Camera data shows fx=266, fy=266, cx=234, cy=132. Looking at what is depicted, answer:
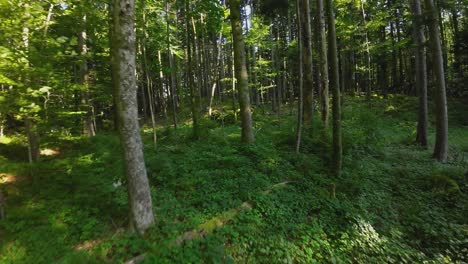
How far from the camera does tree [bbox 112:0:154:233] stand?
4.27m

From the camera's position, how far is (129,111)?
435cm

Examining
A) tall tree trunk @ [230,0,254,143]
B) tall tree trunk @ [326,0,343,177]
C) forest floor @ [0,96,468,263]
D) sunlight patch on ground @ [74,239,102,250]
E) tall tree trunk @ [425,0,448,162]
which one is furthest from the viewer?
tall tree trunk @ [425,0,448,162]

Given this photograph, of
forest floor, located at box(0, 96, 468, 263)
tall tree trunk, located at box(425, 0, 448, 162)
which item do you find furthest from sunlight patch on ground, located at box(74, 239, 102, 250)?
tall tree trunk, located at box(425, 0, 448, 162)

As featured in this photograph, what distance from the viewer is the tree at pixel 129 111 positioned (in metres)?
4.27

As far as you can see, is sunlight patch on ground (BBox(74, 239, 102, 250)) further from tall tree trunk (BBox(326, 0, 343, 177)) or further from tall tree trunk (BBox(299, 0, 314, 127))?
tall tree trunk (BBox(299, 0, 314, 127))

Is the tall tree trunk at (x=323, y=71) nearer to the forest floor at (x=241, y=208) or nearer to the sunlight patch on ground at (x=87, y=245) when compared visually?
the forest floor at (x=241, y=208)

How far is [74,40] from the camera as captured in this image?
221 inches

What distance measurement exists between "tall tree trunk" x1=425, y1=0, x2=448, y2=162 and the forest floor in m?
0.82

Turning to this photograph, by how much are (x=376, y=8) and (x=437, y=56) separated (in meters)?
17.1

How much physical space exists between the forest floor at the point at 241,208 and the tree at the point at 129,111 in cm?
39

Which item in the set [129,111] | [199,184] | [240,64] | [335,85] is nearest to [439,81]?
[335,85]

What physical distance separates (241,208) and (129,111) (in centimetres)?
289

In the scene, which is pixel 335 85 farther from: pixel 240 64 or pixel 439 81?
pixel 439 81

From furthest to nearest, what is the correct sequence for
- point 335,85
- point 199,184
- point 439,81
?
point 439,81
point 335,85
point 199,184
